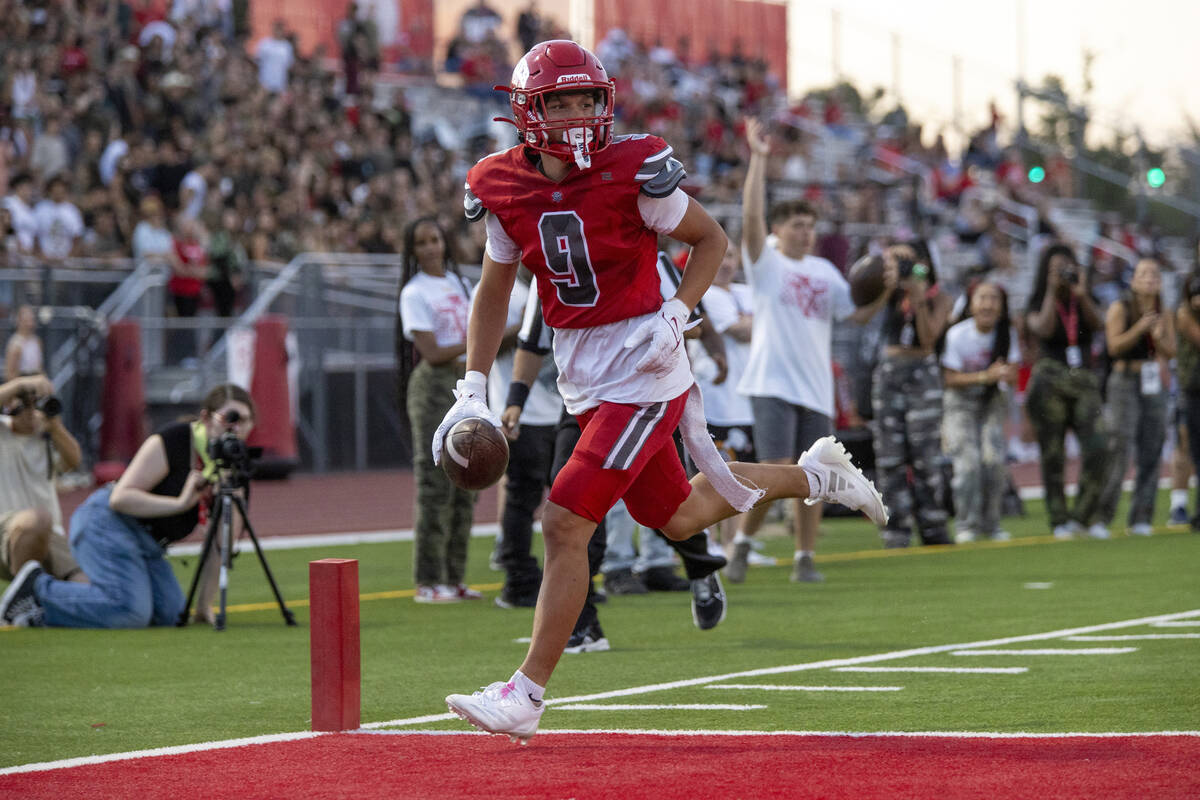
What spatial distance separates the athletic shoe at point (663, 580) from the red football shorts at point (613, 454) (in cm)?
471

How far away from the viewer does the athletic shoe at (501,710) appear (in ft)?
17.6

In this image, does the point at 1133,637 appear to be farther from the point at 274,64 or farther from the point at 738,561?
the point at 274,64

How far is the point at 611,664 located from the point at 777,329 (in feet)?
12.1

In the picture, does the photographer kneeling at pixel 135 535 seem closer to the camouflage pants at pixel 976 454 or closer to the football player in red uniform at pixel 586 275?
the football player in red uniform at pixel 586 275

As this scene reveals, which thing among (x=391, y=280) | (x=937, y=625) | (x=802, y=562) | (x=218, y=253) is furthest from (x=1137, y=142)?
(x=937, y=625)

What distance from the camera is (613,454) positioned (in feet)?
18.8

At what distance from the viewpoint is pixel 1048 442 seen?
14.0m

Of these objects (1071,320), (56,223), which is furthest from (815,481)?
(56,223)

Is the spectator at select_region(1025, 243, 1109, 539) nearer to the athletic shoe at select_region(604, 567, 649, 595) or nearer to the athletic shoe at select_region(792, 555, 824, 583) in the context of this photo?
the athletic shoe at select_region(792, 555, 824, 583)

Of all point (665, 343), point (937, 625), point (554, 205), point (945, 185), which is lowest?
point (937, 625)

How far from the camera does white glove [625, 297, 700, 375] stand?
571 cm

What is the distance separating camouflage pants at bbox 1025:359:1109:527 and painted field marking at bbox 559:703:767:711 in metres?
8.07

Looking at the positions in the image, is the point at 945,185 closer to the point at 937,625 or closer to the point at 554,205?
the point at 937,625

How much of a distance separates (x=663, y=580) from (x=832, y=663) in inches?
130
